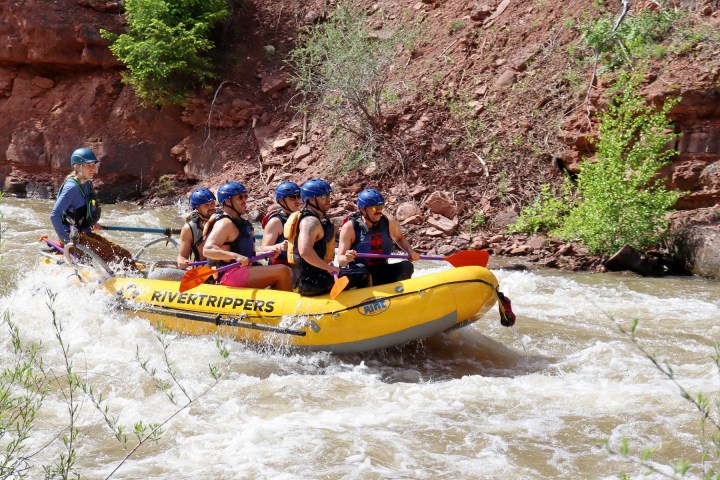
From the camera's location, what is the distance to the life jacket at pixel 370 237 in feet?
22.5

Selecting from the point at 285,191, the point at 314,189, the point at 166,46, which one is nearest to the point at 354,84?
the point at 166,46

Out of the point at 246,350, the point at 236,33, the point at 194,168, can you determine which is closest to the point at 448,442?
the point at 246,350

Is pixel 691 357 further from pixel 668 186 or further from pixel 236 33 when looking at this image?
pixel 236 33

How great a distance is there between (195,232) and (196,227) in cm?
5

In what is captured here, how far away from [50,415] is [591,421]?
140 inches

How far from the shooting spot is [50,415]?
16.8 ft

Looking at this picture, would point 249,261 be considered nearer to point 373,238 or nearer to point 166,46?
point 373,238

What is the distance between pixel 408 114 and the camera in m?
13.8

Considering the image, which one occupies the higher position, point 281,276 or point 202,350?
point 281,276

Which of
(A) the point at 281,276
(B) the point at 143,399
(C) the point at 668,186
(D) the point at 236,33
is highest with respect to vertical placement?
(D) the point at 236,33

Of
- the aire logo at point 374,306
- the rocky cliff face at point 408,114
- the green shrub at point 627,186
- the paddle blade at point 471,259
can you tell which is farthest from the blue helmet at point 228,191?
the green shrub at point 627,186

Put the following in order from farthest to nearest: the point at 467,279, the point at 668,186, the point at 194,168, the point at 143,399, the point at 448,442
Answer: the point at 194,168
the point at 668,186
the point at 467,279
the point at 143,399
the point at 448,442

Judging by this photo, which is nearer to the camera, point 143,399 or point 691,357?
point 143,399

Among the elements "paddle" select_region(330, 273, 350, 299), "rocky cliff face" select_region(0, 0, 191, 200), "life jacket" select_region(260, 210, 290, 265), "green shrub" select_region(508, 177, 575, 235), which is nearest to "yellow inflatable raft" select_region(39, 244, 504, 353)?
"paddle" select_region(330, 273, 350, 299)
